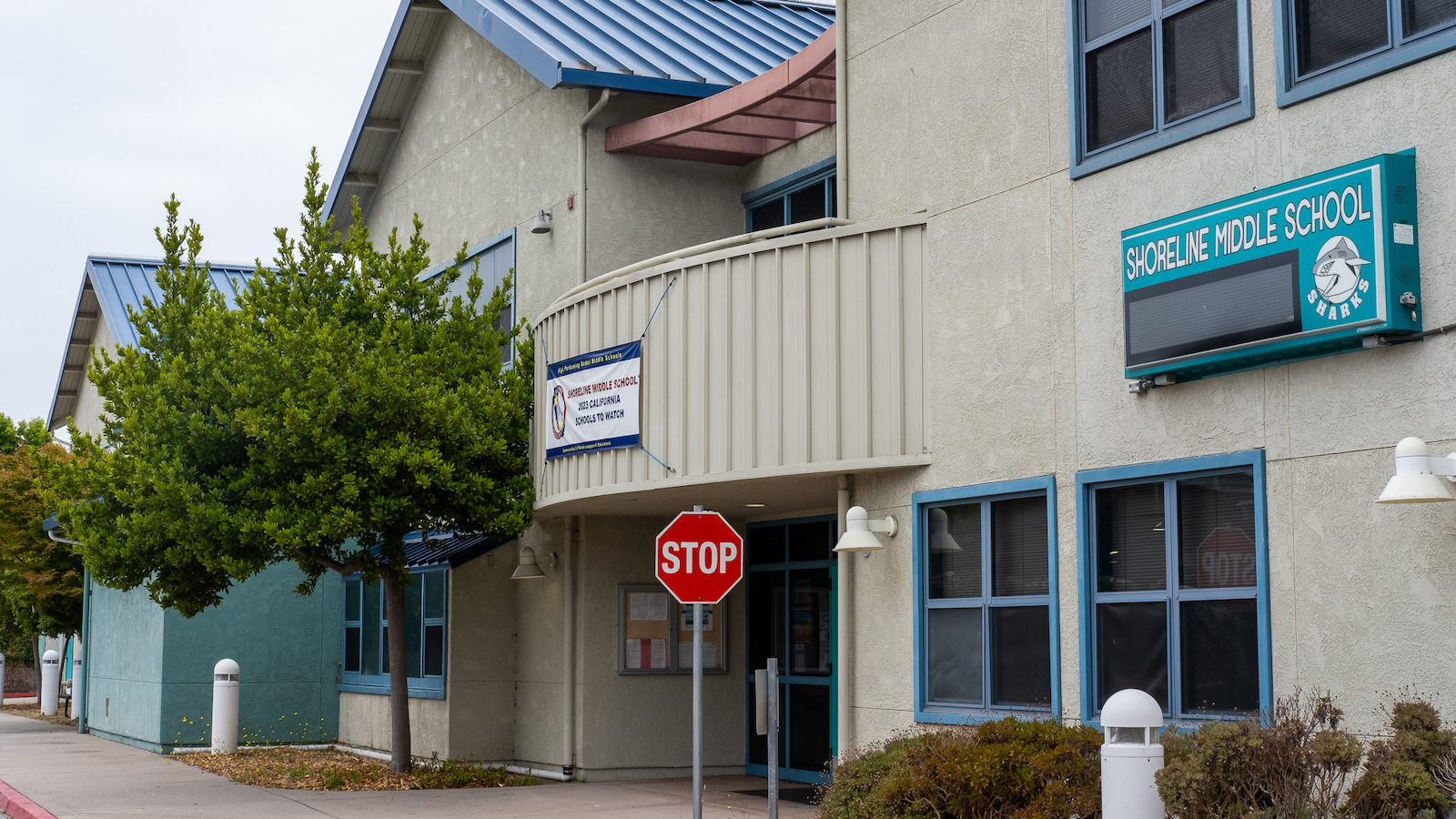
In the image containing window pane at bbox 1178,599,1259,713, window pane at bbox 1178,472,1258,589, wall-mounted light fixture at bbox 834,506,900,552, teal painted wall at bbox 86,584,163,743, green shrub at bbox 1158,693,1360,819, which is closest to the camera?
green shrub at bbox 1158,693,1360,819

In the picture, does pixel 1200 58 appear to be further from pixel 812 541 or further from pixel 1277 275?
pixel 812 541

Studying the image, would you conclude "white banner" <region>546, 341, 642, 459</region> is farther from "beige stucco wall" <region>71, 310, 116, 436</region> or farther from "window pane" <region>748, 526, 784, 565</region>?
"beige stucco wall" <region>71, 310, 116, 436</region>

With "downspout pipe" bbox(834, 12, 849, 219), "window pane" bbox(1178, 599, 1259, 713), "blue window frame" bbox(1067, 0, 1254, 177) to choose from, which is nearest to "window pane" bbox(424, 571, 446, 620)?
"downspout pipe" bbox(834, 12, 849, 219)

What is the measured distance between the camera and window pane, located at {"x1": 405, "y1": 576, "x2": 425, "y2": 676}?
66.5 feet

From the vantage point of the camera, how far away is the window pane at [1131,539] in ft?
33.6

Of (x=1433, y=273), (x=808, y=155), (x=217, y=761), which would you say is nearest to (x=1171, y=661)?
(x=1433, y=273)

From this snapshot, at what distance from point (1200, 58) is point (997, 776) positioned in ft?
16.2

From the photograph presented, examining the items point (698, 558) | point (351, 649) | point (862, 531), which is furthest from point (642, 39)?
point (351, 649)

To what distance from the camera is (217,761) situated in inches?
794

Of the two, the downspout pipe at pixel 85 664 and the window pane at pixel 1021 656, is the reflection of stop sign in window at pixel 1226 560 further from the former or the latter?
the downspout pipe at pixel 85 664

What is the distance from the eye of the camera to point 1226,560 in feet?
31.9

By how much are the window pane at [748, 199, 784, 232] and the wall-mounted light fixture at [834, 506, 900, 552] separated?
18.6 ft

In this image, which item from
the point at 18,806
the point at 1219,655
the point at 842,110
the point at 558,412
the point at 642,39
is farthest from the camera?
the point at 642,39

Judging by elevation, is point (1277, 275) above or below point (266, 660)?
above
